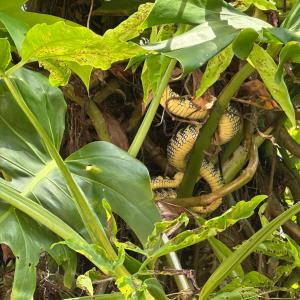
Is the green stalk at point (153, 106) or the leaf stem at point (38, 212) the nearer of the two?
the leaf stem at point (38, 212)

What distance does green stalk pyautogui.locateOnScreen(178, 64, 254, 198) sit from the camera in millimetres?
912

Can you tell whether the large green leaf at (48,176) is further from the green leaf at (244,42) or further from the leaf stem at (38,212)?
the green leaf at (244,42)

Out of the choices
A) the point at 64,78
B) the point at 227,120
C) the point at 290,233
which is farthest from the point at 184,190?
the point at 64,78

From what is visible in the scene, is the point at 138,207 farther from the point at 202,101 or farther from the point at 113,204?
the point at 202,101

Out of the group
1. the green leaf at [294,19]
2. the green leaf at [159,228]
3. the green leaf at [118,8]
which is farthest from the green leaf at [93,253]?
the green leaf at [118,8]

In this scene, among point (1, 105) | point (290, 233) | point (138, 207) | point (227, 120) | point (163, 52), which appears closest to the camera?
point (163, 52)

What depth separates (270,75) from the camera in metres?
0.71

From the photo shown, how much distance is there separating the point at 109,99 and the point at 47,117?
0.87ft

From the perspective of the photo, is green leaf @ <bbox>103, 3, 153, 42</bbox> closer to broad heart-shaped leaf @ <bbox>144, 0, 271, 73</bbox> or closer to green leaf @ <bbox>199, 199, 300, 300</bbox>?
broad heart-shaped leaf @ <bbox>144, 0, 271, 73</bbox>

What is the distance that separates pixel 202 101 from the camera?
0.98m

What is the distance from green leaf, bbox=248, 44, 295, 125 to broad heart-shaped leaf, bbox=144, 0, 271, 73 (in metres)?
0.04

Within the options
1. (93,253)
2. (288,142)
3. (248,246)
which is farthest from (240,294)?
(288,142)

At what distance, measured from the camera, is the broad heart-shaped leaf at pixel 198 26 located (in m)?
0.61

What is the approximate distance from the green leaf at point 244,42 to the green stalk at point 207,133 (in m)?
0.25
